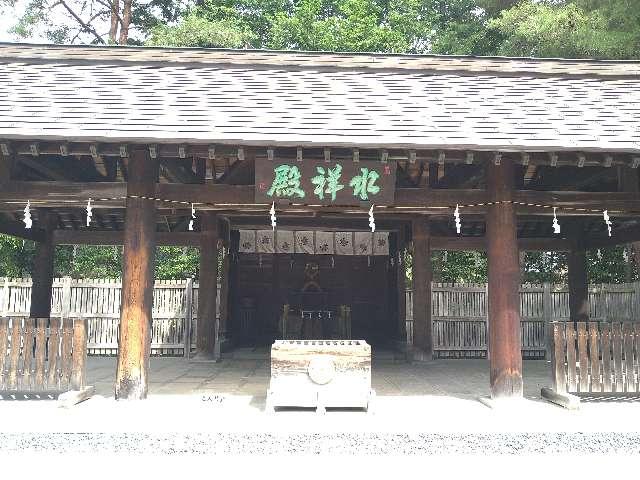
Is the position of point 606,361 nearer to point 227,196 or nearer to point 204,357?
point 227,196

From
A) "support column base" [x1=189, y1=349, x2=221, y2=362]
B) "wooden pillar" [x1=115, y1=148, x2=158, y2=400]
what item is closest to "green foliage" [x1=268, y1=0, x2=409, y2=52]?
"support column base" [x1=189, y1=349, x2=221, y2=362]

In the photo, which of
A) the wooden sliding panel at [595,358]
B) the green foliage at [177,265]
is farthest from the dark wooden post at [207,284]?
the wooden sliding panel at [595,358]

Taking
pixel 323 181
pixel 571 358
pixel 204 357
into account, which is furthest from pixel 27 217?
pixel 571 358

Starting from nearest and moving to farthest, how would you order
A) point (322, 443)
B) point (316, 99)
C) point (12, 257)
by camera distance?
1. point (322, 443)
2. point (316, 99)
3. point (12, 257)

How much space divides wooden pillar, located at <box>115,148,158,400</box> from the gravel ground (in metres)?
1.79

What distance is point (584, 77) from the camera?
28.0 feet

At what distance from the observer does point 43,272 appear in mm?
12195

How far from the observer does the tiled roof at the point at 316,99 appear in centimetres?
703

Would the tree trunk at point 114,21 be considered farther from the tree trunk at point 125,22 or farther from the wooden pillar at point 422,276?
the wooden pillar at point 422,276

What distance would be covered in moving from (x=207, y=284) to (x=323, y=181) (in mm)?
5655

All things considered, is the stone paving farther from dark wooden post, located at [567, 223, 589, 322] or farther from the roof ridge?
the roof ridge

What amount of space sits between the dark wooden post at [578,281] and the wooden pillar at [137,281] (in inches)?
393

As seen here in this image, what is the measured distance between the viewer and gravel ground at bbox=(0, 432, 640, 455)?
525cm

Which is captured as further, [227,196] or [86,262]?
[86,262]
